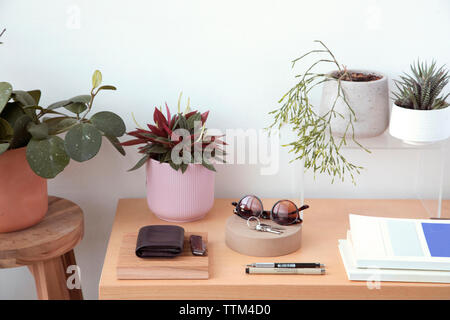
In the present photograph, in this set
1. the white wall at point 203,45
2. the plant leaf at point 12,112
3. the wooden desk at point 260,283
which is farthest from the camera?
the white wall at point 203,45

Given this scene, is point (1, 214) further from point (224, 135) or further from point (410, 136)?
point (410, 136)

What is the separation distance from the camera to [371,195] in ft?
4.90

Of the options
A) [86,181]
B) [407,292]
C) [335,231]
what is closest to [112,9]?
[86,181]

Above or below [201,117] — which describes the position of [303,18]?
above

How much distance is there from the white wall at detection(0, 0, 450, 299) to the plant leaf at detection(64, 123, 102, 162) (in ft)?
0.84

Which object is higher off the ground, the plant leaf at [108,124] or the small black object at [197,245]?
the plant leaf at [108,124]

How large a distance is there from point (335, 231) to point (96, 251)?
0.66 m

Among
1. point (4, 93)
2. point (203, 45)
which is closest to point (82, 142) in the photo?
point (4, 93)

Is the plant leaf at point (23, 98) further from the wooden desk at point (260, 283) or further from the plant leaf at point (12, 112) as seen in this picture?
the wooden desk at point (260, 283)

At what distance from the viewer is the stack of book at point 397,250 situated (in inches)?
43.0

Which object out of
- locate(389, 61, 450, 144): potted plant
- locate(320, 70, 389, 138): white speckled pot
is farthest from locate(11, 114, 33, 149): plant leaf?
locate(389, 61, 450, 144): potted plant

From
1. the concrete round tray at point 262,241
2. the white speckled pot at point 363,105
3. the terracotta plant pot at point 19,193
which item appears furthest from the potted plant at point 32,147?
the white speckled pot at point 363,105

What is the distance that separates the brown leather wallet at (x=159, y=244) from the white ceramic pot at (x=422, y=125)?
539 millimetres

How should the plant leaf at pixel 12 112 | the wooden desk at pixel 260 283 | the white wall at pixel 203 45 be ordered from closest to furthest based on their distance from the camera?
1. the wooden desk at pixel 260 283
2. the plant leaf at pixel 12 112
3. the white wall at pixel 203 45
